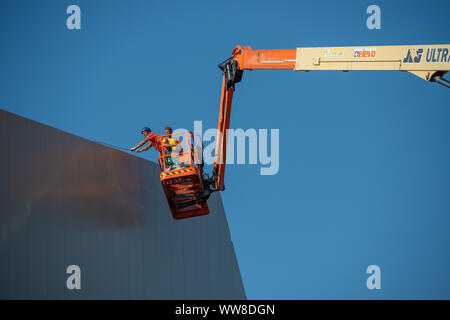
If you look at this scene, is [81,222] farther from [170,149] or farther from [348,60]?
[348,60]

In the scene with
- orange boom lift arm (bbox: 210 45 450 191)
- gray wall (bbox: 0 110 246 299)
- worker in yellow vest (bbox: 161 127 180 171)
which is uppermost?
orange boom lift arm (bbox: 210 45 450 191)

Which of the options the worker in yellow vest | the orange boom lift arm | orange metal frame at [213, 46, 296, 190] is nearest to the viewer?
the orange boom lift arm

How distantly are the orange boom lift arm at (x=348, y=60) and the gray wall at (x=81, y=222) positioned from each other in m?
4.10

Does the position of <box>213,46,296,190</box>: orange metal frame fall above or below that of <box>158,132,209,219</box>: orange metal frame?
above

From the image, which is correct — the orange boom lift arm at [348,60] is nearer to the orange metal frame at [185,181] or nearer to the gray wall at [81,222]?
the orange metal frame at [185,181]

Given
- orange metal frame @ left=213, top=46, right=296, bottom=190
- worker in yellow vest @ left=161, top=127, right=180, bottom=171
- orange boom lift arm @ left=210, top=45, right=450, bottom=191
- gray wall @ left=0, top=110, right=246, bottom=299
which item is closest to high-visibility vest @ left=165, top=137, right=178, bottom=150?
worker in yellow vest @ left=161, top=127, right=180, bottom=171

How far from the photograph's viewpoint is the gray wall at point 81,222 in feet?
35.1

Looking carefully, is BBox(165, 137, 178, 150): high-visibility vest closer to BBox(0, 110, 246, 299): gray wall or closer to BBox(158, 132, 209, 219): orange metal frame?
BBox(158, 132, 209, 219): orange metal frame

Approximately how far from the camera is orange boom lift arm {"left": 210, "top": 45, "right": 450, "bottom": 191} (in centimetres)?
1295

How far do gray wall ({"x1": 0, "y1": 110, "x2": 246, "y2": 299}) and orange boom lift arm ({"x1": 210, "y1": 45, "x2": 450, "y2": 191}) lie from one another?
4098 mm

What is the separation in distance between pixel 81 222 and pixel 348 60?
23.2ft

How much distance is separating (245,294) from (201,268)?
9185mm

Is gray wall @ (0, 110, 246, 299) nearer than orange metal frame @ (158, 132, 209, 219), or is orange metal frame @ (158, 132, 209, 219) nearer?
gray wall @ (0, 110, 246, 299)

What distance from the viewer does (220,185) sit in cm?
1505
